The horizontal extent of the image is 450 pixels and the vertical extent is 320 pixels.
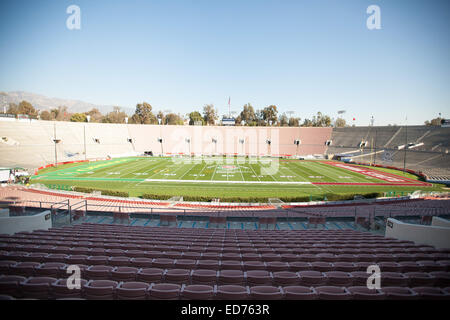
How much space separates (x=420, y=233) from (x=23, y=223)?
1643cm

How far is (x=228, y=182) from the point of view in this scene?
3091 cm

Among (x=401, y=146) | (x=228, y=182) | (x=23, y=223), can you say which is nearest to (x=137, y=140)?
(x=228, y=182)

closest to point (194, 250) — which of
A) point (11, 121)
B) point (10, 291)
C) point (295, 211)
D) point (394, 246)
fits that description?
point (10, 291)

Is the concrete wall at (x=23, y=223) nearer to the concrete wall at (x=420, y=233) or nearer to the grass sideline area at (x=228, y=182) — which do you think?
the grass sideline area at (x=228, y=182)

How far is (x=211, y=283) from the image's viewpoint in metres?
4.86

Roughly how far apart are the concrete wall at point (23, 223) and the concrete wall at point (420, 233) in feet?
52.4

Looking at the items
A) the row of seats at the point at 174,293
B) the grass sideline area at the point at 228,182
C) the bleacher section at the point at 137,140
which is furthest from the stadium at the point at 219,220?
A: the bleacher section at the point at 137,140

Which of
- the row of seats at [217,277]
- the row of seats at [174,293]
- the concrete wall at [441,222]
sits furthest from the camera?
the concrete wall at [441,222]

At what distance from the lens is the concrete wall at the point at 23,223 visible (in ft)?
30.9

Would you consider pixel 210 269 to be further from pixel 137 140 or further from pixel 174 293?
pixel 137 140

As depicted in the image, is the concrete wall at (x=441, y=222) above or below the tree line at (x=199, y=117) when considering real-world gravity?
below

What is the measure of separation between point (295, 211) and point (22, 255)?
54.1ft

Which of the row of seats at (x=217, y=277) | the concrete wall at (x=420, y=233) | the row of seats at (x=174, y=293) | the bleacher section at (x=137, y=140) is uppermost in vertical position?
the bleacher section at (x=137, y=140)

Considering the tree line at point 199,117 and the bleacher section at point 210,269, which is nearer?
the bleacher section at point 210,269
